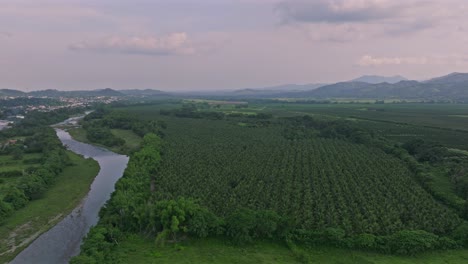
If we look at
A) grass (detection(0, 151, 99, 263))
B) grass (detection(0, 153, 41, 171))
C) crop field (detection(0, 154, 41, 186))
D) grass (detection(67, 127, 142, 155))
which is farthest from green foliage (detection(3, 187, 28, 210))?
grass (detection(67, 127, 142, 155))

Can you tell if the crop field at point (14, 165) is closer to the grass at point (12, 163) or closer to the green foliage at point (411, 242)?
Result: the grass at point (12, 163)

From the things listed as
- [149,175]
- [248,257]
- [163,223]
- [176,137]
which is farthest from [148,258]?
[176,137]

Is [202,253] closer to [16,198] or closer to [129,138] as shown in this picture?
[16,198]

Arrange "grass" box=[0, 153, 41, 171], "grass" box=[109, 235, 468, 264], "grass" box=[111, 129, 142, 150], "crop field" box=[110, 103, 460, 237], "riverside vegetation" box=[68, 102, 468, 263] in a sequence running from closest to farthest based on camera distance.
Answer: "grass" box=[109, 235, 468, 264] → "riverside vegetation" box=[68, 102, 468, 263] → "crop field" box=[110, 103, 460, 237] → "grass" box=[0, 153, 41, 171] → "grass" box=[111, 129, 142, 150]

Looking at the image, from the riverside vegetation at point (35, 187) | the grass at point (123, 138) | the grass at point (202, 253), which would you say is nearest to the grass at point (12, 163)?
the riverside vegetation at point (35, 187)

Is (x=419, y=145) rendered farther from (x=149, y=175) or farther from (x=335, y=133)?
(x=149, y=175)

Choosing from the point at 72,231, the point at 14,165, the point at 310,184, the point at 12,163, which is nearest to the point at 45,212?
the point at 72,231

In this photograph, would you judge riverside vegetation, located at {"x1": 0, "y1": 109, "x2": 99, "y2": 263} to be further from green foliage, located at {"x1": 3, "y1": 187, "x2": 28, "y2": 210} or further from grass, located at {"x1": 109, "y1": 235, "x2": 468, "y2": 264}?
grass, located at {"x1": 109, "y1": 235, "x2": 468, "y2": 264}
